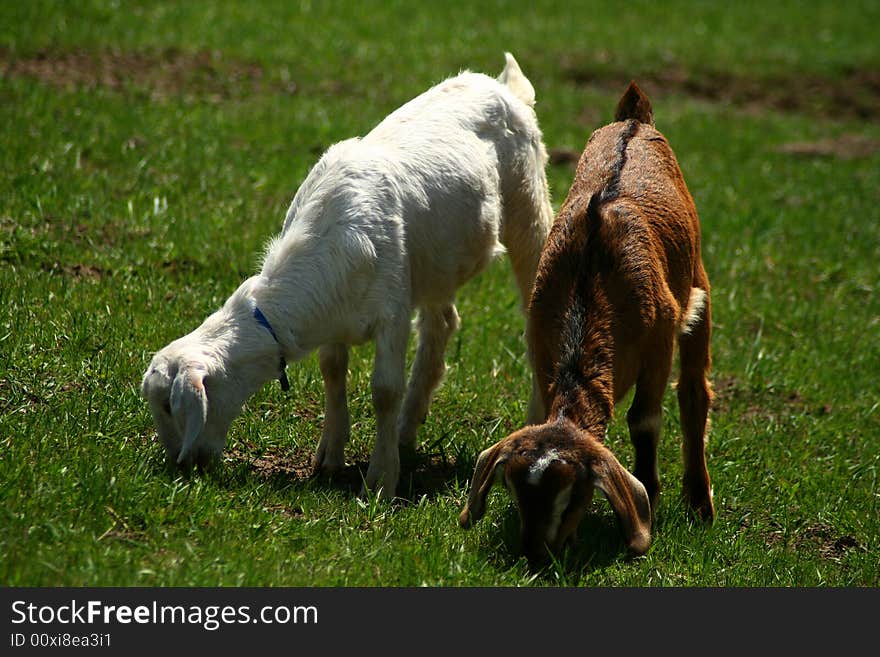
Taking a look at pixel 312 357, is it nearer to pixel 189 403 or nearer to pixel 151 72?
pixel 189 403

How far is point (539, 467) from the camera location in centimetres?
475

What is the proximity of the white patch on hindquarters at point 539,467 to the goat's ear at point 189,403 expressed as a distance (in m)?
1.56

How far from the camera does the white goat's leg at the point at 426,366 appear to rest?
23.3 ft

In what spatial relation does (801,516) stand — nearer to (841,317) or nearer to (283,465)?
(283,465)

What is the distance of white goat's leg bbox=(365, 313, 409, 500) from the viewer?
19.5ft

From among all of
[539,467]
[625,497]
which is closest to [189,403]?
[539,467]

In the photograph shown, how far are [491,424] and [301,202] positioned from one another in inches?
78.1

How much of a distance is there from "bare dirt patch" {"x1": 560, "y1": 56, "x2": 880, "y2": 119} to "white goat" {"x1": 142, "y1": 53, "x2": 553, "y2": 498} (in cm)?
923

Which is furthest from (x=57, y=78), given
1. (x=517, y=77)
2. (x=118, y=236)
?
(x=517, y=77)

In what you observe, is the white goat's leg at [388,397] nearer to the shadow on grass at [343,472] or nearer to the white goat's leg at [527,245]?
the shadow on grass at [343,472]

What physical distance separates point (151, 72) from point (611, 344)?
8629 millimetres

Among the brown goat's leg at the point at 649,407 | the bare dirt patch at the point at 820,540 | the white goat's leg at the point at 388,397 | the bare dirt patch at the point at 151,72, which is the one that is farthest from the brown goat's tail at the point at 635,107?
the bare dirt patch at the point at 151,72

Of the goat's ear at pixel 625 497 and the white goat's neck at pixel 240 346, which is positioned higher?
the white goat's neck at pixel 240 346

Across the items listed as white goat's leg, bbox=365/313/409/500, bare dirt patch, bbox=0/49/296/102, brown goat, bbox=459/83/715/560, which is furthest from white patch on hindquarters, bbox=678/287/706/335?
bare dirt patch, bbox=0/49/296/102
